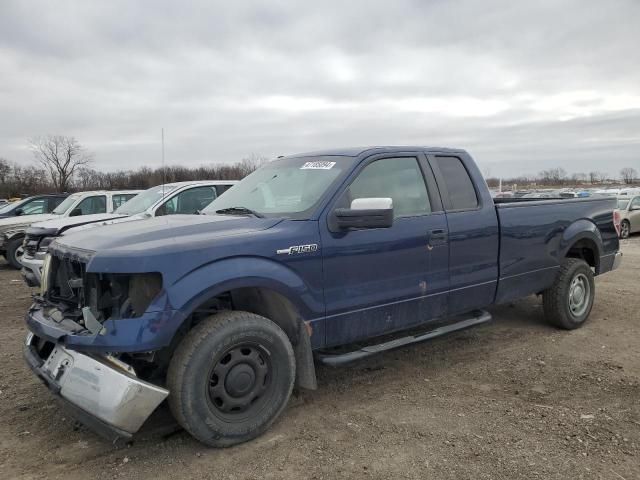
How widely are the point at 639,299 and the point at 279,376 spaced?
594 centimetres

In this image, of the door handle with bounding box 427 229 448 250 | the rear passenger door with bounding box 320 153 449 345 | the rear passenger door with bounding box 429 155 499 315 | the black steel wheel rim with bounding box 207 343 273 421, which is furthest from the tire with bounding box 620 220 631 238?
the black steel wheel rim with bounding box 207 343 273 421

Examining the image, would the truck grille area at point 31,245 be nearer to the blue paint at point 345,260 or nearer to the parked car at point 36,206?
the blue paint at point 345,260

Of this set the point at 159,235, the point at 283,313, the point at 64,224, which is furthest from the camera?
the point at 64,224

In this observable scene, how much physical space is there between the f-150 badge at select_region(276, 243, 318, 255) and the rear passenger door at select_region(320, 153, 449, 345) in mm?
82

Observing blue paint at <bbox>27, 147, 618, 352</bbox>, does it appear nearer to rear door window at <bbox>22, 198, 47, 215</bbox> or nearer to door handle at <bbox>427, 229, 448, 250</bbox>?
door handle at <bbox>427, 229, 448, 250</bbox>

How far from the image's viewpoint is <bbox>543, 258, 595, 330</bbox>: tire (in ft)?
18.1

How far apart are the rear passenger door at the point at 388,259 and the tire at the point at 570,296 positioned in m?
1.82

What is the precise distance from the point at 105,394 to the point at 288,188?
6.67 feet

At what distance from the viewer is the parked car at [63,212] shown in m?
11.6

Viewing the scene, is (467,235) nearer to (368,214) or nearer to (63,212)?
(368,214)

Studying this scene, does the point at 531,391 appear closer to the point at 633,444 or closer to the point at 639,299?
the point at 633,444

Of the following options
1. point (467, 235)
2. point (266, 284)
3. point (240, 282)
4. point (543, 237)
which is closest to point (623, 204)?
point (543, 237)

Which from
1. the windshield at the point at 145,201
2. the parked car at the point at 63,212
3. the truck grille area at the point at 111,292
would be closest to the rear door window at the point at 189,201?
the windshield at the point at 145,201

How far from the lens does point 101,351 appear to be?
2.95m
